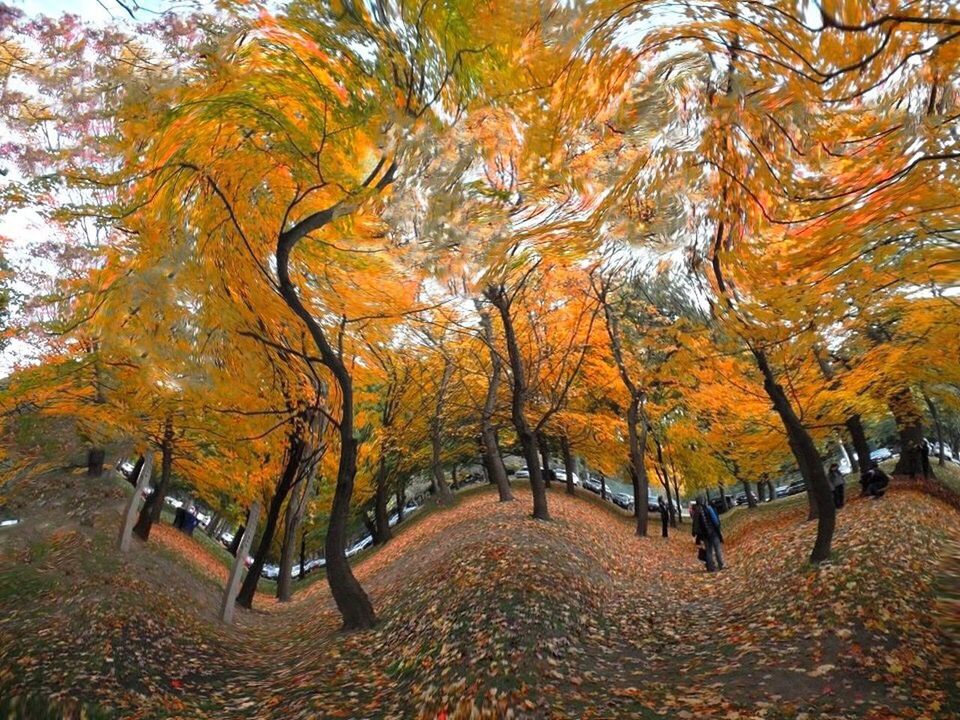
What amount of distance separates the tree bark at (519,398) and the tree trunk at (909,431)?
1076cm

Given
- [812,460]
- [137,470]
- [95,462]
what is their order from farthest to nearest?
[137,470], [95,462], [812,460]

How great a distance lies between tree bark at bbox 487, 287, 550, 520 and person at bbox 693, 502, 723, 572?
3.64 metres

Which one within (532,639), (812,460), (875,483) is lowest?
(532,639)

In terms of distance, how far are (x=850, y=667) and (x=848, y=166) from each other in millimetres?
4474

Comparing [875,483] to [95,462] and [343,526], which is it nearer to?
[343,526]

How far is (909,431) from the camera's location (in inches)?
617

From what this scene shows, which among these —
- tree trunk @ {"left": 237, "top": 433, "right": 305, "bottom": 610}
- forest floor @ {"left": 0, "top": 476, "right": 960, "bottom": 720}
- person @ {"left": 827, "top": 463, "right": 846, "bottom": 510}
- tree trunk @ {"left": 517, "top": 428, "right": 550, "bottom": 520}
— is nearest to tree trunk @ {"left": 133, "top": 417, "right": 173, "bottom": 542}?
→ forest floor @ {"left": 0, "top": 476, "right": 960, "bottom": 720}

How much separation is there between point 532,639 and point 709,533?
23.5 feet

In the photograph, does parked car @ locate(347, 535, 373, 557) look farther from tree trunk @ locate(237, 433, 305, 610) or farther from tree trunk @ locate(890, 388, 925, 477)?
tree trunk @ locate(890, 388, 925, 477)

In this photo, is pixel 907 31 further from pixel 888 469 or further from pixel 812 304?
pixel 888 469

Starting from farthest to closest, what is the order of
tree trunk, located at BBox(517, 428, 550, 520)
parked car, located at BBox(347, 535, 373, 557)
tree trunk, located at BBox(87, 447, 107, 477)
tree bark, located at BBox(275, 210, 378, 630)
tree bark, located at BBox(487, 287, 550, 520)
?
parked car, located at BBox(347, 535, 373, 557) < tree trunk, located at BBox(87, 447, 107, 477) < tree trunk, located at BBox(517, 428, 550, 520) < tree bark, located at BBox(487, 287, 550, 520) < tree bark, located at BBox(275, 210, 378, 630)

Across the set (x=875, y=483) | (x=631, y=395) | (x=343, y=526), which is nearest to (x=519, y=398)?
(x=631, y=395)

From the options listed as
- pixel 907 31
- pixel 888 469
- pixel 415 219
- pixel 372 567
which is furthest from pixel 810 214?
pixel 888 469

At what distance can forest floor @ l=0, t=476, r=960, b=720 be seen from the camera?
4.43m
